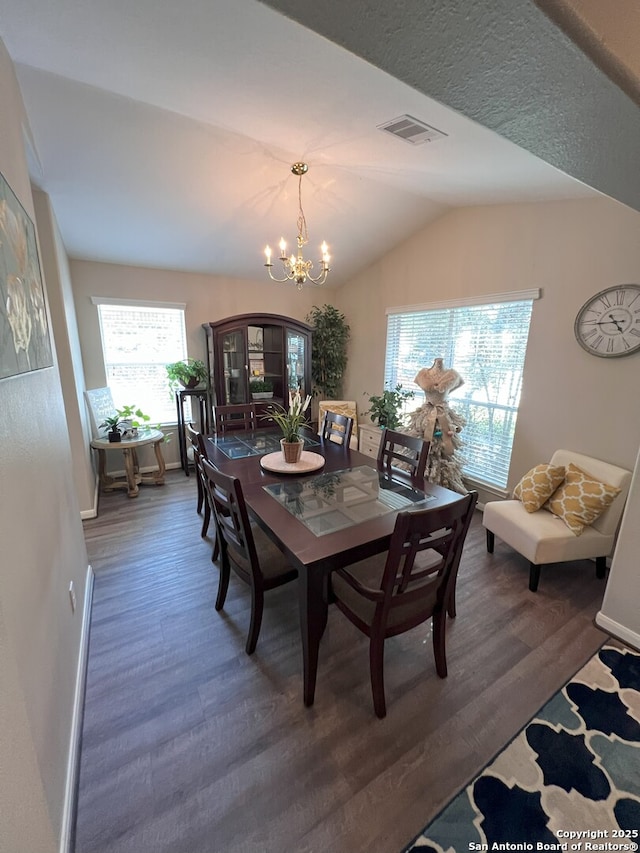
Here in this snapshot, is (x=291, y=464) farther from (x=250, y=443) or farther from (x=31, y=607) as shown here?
(x=31, y=607)

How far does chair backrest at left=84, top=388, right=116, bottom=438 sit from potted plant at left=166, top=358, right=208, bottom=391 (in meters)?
0.68

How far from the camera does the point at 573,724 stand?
1470 millimetres

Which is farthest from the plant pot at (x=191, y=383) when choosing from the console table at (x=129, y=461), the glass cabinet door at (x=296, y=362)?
the glass cabinet door at (x=296, y=362)

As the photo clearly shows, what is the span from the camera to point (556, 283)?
2.61m

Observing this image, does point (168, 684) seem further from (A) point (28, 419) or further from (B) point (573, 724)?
(B) point (573, 724)

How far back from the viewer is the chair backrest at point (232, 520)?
1558 mm

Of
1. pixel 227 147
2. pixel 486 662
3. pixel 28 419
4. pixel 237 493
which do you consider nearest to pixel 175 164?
pixel 227 147

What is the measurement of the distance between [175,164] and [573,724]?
3.90 m

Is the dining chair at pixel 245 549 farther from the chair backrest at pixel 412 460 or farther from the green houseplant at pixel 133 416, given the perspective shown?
the green houseplant at pixel 133 416

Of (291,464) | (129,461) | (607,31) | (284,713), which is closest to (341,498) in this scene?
(291,464)

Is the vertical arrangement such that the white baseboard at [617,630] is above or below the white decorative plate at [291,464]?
below

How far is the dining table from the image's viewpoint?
1403mm

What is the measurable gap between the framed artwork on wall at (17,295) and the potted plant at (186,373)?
2.40m

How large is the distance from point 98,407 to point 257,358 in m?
1.80
